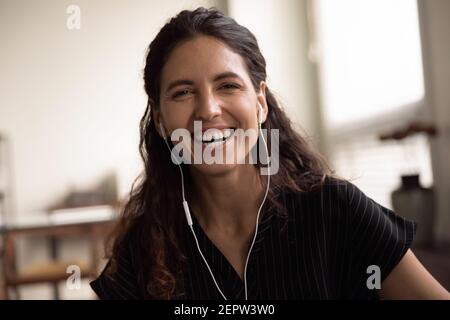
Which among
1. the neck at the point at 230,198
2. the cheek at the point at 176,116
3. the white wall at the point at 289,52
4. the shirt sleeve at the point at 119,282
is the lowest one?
the shirt sleeve at the point at 119,282

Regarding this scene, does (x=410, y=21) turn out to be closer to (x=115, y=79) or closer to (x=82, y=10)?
(x=82, y=10)

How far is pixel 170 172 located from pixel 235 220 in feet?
0.46

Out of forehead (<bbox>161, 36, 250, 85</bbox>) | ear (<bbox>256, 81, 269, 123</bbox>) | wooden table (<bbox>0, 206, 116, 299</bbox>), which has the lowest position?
wooden table (<bbox>0, 206, 116, 299</bbox>)

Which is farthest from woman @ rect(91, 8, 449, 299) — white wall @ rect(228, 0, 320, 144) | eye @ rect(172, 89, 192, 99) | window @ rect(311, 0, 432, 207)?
window @ rect(311, 0, 432, 207)

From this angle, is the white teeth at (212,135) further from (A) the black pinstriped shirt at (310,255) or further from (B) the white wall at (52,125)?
(B) the white wall at (52,125)

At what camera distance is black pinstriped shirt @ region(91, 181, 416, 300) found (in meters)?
0.60

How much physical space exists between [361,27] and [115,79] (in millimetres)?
1270

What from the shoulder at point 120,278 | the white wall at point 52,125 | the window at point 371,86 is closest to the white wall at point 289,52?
the window at point 371,86

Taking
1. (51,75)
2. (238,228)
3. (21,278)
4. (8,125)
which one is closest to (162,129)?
(238,228)

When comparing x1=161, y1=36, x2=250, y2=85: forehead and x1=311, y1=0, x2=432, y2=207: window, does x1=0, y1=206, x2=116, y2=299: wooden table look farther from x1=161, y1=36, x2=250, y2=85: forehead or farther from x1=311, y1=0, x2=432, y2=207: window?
x1=161, y1=36, x2=250, y2=85: forehead

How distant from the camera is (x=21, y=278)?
1989 millimetres

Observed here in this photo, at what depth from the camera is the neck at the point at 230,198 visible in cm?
69

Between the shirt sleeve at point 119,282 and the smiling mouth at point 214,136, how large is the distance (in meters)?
0.21

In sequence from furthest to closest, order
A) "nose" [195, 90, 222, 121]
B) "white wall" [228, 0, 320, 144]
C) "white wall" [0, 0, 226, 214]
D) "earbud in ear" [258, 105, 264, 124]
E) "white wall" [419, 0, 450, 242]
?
Result: "white wall" [0, 0, 226, 214] → "white wall" [228, 0, 320, 144] → "white wall" [419, 0, 450, 242] → "earbud in ear" [258, 105, 264, 124] → "nose" [195, 90, 222, 121]
